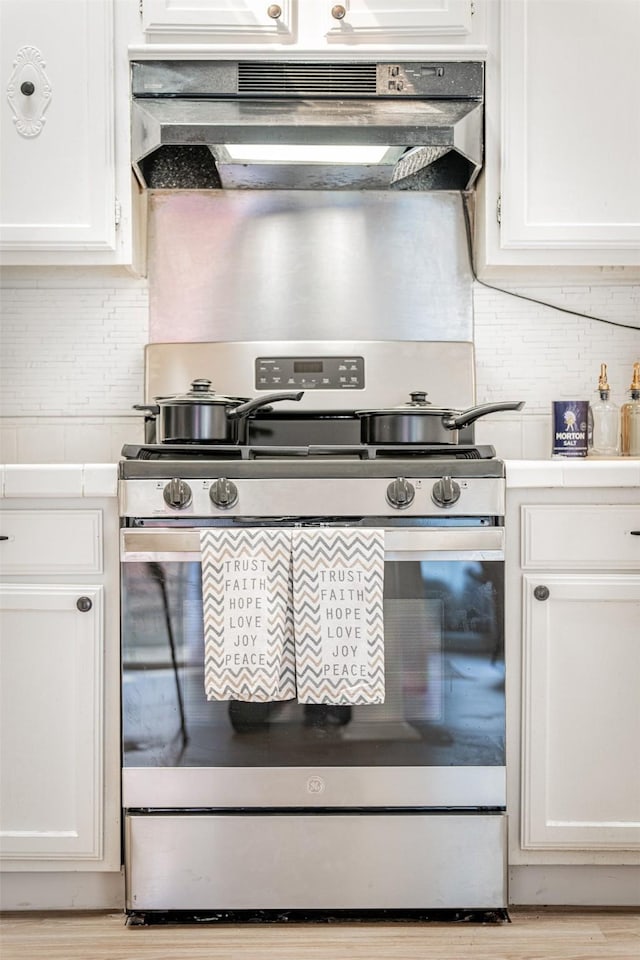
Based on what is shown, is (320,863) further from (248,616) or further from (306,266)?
(306,266)

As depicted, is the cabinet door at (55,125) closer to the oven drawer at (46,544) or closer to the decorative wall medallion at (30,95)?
the decorative wall medallion at (30,95)

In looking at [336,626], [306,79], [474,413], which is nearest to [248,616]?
[336,626]

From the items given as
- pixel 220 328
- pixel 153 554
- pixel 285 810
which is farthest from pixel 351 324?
pixel 285 810

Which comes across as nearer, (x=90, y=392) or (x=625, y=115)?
(x=625, y=115)

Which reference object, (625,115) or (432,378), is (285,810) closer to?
(432,378)

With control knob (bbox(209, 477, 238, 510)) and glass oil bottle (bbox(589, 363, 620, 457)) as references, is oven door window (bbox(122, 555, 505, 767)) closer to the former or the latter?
control knob (bbox(209, 477, 238, 510))

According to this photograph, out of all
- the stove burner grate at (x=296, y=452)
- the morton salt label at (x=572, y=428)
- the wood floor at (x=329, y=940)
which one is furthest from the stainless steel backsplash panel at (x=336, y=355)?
the wood floor at (x=329, y=940)

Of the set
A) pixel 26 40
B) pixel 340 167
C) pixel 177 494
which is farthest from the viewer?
pixel 340 167

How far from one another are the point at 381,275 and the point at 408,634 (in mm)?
1064

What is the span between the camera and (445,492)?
62.1 inches

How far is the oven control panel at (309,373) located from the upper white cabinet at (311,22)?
2.44ft

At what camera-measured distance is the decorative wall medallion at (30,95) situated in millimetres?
1942

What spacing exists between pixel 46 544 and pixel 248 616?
44 centimetres

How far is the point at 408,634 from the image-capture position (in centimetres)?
159
